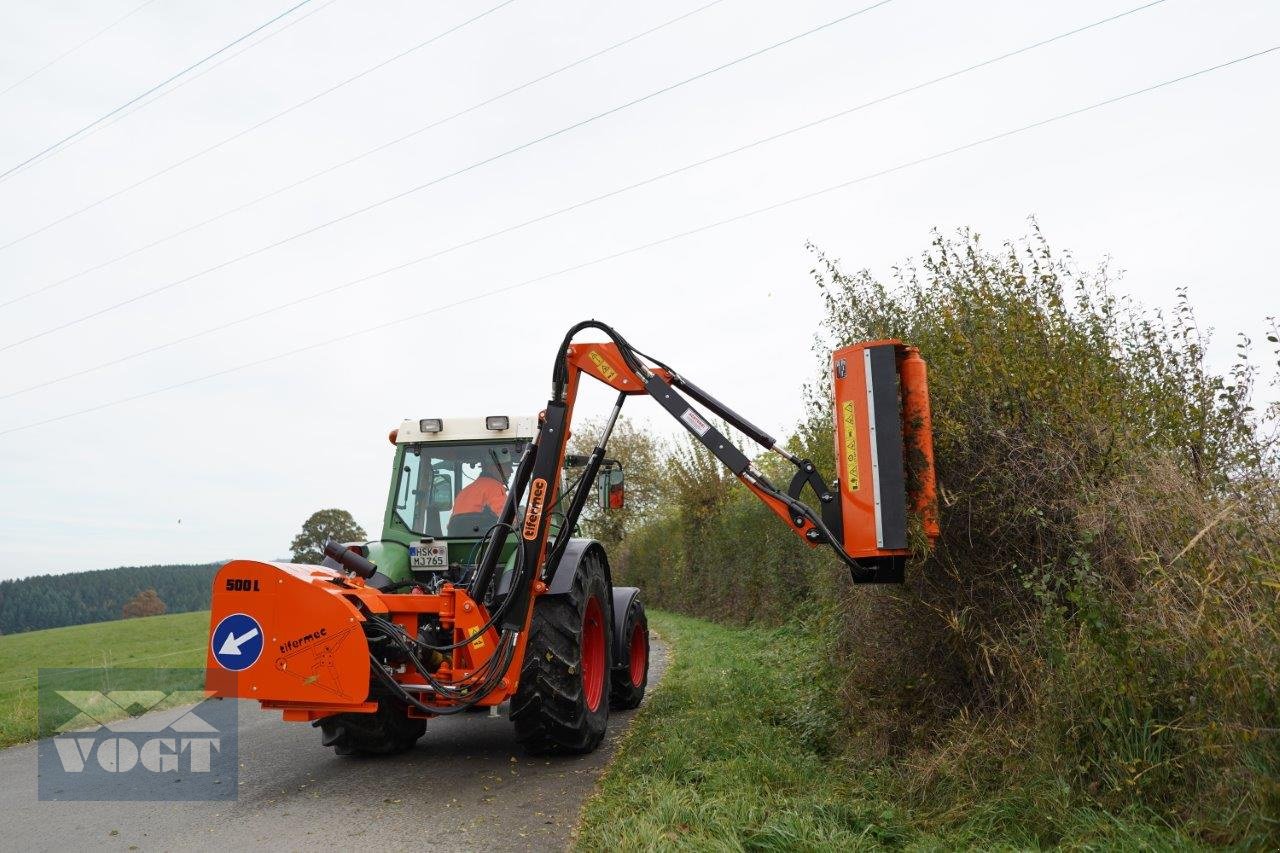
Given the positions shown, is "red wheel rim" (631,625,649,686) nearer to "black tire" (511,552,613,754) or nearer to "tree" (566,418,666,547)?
"black tire" (511,552,613,754)

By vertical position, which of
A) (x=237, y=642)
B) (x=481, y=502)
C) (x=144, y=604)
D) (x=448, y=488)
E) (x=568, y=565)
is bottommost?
(x=144, y=604)

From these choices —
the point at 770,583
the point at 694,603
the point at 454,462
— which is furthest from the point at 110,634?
the point at 454,462

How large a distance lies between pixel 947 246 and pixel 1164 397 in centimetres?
165

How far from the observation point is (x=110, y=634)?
99.3 feet

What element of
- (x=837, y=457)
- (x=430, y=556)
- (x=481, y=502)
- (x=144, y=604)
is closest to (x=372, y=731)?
(x=430, y=556)

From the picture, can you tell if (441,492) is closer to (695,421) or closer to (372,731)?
(372,731)

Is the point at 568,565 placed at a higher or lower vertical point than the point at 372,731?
higher

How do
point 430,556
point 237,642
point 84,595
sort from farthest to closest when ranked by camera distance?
point 84,595
point 430,556
point 237,642

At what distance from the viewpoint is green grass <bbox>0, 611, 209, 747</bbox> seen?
8852 millimetres

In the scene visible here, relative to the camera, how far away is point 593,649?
739cm

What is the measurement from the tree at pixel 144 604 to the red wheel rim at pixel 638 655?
49334 mm

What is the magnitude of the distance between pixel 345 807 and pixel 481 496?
8.54 ft
